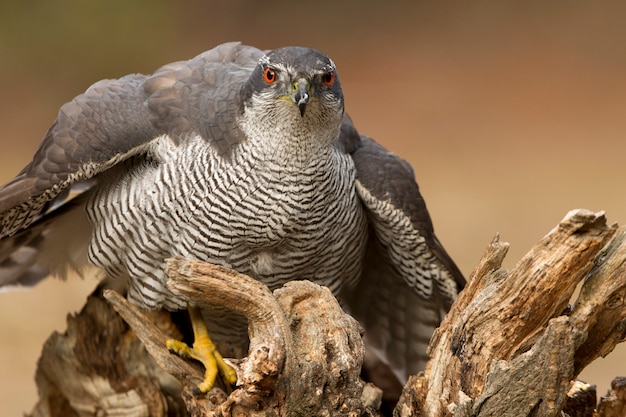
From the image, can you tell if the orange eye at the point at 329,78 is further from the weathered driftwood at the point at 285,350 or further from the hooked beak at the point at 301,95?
the weathered driftwood at the point at 285,350

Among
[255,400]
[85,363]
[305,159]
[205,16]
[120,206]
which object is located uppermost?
[205,16]

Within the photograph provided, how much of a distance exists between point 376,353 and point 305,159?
1.52 m

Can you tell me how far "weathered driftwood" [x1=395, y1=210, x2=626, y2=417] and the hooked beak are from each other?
90cm

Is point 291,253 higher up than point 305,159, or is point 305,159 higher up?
point 305,159

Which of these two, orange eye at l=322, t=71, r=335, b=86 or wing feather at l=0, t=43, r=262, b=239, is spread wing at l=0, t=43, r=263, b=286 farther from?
orange eye at l=322, t=71, r=335, b=86

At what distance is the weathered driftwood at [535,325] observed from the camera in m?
3.04

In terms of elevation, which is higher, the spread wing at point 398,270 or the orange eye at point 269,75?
the orange eye at point 269,75

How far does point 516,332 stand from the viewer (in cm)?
325

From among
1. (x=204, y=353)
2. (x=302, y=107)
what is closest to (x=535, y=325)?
(x=302, y=107)

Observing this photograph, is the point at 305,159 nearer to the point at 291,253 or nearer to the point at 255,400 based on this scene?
the point at 291,253

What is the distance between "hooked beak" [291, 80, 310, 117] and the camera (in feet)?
11.9

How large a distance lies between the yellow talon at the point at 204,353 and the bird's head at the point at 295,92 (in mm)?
1101

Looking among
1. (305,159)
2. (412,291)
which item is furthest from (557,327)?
(412,291)

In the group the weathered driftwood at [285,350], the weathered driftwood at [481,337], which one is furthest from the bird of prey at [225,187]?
the weathered driftwood at [481,337]
